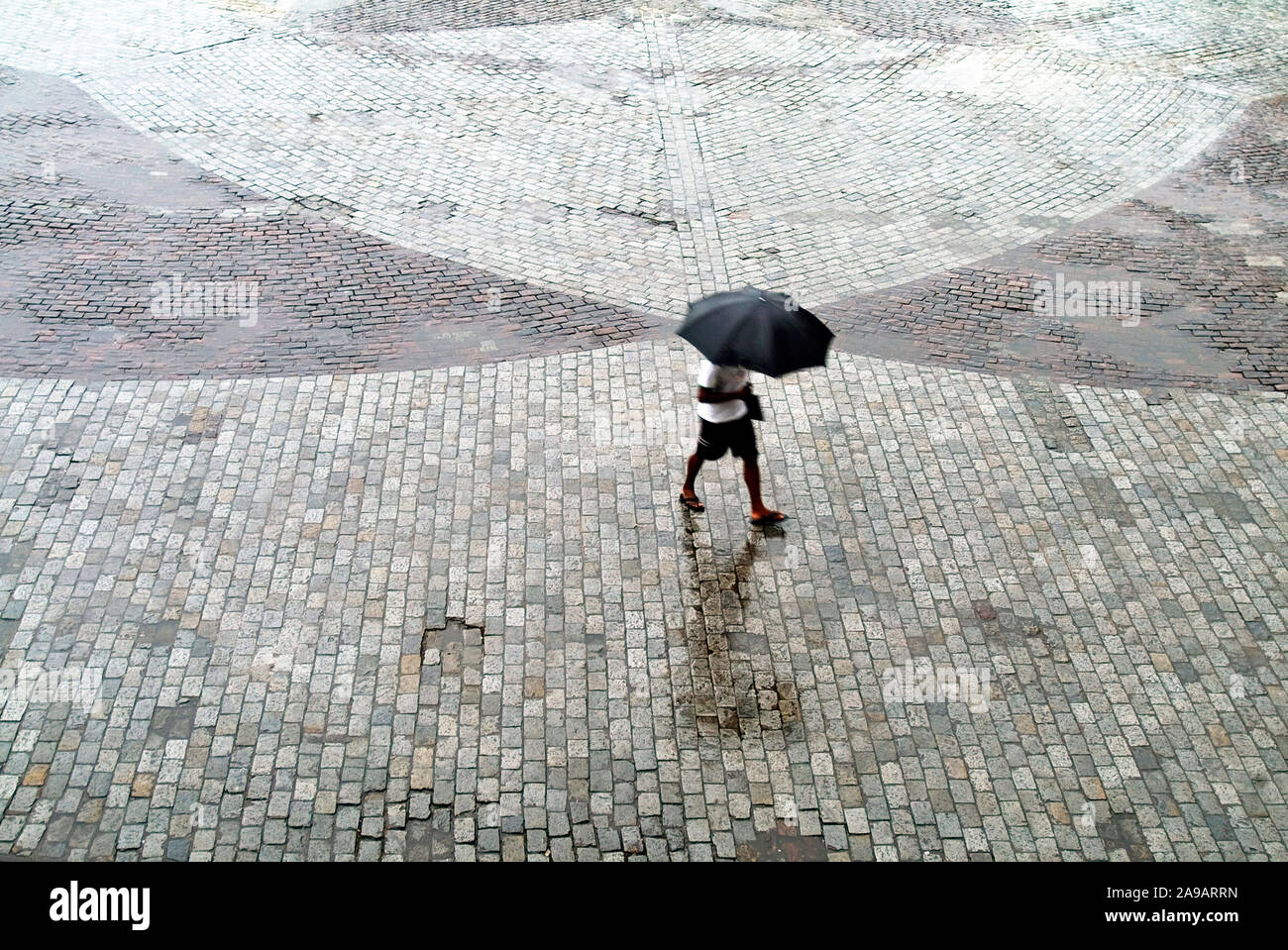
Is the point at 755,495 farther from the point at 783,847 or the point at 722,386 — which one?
the point at 783,847

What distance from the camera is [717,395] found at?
699 cm

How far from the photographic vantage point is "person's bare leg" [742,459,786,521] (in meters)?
7.28

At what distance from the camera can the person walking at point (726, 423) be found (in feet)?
22.9

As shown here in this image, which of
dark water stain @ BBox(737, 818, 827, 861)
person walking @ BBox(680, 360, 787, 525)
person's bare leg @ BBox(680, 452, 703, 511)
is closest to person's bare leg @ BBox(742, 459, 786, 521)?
person walking @ BBox(680, 360, 787, 525)

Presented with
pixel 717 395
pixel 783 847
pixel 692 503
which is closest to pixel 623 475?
pixel 692 503

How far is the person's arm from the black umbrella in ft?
1.43

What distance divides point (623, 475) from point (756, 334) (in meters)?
1.88

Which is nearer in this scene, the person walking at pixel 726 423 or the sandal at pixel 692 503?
the person walking at pixel 726 423

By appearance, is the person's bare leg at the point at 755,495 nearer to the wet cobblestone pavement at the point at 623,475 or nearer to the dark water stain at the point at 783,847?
the wet cobblestone pavement at the point at 623,475

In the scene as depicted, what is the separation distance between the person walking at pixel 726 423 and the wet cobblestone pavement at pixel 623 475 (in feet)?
1.36
